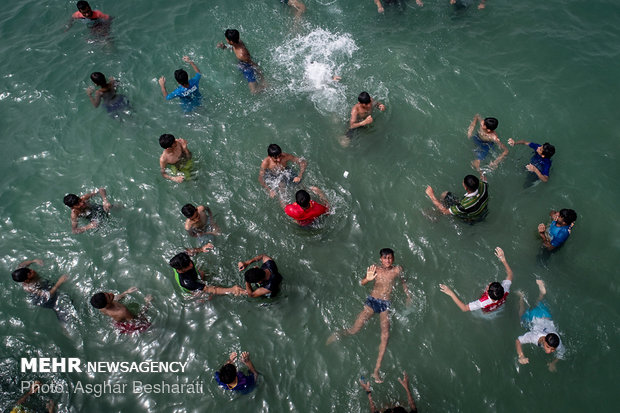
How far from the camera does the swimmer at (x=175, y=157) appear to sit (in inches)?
384

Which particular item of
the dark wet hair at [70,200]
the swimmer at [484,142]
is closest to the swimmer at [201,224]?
the dark wet hair at [70,200]

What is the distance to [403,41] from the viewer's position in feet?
44.1

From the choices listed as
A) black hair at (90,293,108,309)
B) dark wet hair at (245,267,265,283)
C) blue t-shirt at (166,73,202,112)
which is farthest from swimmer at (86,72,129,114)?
dark wet hair at (245,267,265,283)

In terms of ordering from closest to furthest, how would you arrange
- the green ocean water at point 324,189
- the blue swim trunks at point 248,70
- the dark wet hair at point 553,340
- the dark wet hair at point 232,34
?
the dark wet hair at point 553,340
the green ocean water at point 324,189
the dark wet hair at point 232,34
the blue swim trunks at point 248,70

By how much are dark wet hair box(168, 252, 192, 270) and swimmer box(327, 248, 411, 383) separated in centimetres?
350

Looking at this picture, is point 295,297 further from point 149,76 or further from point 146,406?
point 149,76

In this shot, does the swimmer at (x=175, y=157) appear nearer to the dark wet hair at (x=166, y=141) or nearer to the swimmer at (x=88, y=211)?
the dark wet hair at (x=166, y=141)

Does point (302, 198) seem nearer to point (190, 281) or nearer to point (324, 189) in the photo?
point (324, 189)

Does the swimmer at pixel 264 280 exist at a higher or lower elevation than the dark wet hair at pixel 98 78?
lower

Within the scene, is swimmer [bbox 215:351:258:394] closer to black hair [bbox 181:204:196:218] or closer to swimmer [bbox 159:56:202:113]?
black hair [bbox 181:204:196:218]

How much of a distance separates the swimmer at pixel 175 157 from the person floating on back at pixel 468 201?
21.0 ft

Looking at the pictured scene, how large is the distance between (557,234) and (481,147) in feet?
9.94

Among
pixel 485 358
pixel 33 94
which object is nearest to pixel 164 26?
pixel 33 94

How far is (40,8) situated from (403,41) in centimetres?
1382
